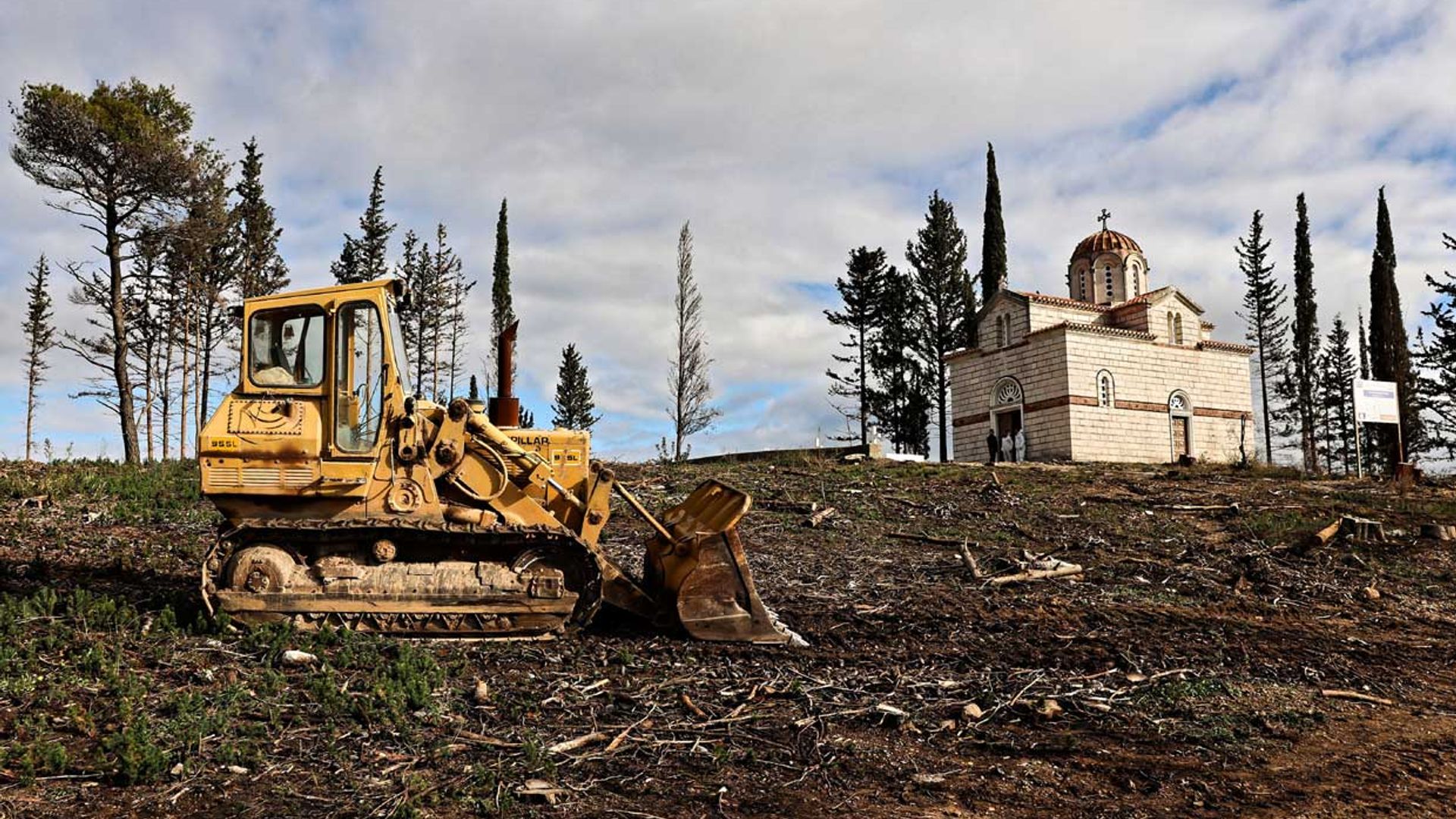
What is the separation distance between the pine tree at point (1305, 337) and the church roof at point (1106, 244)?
15452 mm

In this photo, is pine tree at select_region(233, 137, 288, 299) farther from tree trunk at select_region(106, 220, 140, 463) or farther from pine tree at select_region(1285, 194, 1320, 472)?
pine tree at select_region(1285, 194, 1320, 472)

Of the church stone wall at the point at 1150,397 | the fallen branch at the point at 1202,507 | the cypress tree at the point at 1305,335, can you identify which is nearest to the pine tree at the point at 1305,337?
the cypress tree at the point at 1305,335

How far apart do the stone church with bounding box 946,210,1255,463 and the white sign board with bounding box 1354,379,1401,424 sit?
595 centimetres

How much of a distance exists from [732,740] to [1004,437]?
110 ft

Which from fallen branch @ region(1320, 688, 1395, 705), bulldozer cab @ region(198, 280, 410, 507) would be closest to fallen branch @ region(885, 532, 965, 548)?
fallen branch @ region(1320, 688, 1395, 705)

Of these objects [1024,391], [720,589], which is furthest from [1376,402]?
[720,589]

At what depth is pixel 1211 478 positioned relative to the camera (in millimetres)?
26281

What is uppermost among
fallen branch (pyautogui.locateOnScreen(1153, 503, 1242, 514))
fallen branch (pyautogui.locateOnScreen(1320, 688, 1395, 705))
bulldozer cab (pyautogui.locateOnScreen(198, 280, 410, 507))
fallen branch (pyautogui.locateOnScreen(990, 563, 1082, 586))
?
bulldozer cab (pyautogui.locateOnScreen(198, 280, 410, 507))

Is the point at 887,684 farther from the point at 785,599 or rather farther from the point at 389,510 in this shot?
the point at 389,510

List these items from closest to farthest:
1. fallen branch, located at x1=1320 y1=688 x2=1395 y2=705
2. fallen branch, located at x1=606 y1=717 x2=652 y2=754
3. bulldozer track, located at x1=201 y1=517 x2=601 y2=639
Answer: fallen branch, located at x1=606 y1=717 x2=652 y2=754 < fallen branch, located at x1=1320 y1=688 x2=1395 y2=705 < bulldozer track, located at x1=201 y1=517 x2=601 y2=639

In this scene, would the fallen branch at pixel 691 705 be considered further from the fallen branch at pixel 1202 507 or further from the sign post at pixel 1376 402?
the sign post at pixel 1376 402

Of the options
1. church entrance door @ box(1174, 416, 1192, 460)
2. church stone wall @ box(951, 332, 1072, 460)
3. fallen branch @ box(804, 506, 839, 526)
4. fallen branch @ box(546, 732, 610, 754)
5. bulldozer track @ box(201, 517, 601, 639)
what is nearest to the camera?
fallen branch @ box(546, 732, 610, 754)

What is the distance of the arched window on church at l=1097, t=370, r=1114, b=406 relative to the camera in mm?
36750

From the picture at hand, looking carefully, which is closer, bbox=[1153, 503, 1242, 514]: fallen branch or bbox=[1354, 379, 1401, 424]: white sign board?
bbox=[1153, 503, 1242, 514]: fallen branch
